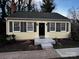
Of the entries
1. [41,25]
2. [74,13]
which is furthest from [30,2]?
[41,25]

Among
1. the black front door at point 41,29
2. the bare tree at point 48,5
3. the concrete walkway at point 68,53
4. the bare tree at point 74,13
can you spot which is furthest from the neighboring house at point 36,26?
the bare tree at point 74,13

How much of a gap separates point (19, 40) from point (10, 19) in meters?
3.19

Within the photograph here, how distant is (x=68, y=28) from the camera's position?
2328 cm

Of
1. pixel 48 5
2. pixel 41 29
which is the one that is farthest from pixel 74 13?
pixel 41 29

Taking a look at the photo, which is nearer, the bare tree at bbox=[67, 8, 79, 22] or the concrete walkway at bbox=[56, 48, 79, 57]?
the concrete walkway at bbox=[56, 48, 79, 57]

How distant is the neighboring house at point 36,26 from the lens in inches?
841

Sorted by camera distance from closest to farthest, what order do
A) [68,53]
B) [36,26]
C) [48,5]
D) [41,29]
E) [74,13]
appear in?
1. [68,53]
2. [36,26]
3. [41,29]
4. [48,5]
5. [74,13]

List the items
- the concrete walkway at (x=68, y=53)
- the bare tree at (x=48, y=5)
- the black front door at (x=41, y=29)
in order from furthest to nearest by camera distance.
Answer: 1. the bare tree at (x=48, y=5)
2. the black front door at (x=41, y=29)
3. the concrete walkway at (x=68, y=53)

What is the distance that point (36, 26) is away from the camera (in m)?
22.2

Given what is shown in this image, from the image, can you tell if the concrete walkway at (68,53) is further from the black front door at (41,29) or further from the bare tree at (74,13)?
the bare tree at (74,13)

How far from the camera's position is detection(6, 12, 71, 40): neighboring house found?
2136 centimetres

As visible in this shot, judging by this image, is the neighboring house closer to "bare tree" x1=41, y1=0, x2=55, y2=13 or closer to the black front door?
the black front door

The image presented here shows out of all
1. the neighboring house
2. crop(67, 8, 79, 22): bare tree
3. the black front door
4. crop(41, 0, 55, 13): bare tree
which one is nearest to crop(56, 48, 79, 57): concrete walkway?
the neighboring house

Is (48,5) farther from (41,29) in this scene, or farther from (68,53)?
(68,53)
